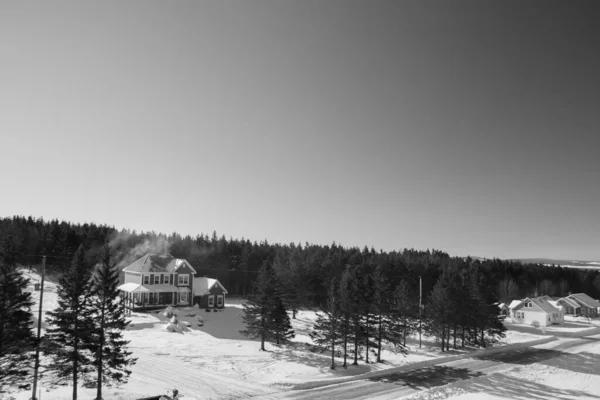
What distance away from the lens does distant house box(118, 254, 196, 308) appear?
61781 mm

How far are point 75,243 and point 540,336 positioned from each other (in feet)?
337

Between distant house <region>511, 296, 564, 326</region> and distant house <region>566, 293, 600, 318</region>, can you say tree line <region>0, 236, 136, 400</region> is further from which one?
distant house <region>566, 293, 600, 318</region>

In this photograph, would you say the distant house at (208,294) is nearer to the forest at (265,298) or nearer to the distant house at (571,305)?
the forest at (265,298)

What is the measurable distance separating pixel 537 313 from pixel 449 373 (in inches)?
2359

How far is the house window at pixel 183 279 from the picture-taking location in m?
66.9

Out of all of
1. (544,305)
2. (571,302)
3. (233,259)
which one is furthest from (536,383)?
(571,302)

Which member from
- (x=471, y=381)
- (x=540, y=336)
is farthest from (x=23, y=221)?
(x=540, y=336)

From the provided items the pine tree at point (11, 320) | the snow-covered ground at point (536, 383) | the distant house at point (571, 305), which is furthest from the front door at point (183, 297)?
the distant house at point (571, 305)

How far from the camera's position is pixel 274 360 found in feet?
128

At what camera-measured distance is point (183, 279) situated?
67312mm

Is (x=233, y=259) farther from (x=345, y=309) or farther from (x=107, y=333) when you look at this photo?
(x=107, y=333)

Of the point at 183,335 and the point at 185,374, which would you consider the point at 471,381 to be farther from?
the point at 183,335

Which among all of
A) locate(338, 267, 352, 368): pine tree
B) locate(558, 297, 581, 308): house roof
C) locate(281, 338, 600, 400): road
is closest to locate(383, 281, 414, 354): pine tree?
locate(281, 338, 600, 400): road

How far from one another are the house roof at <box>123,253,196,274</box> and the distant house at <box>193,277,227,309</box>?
17.1ft
